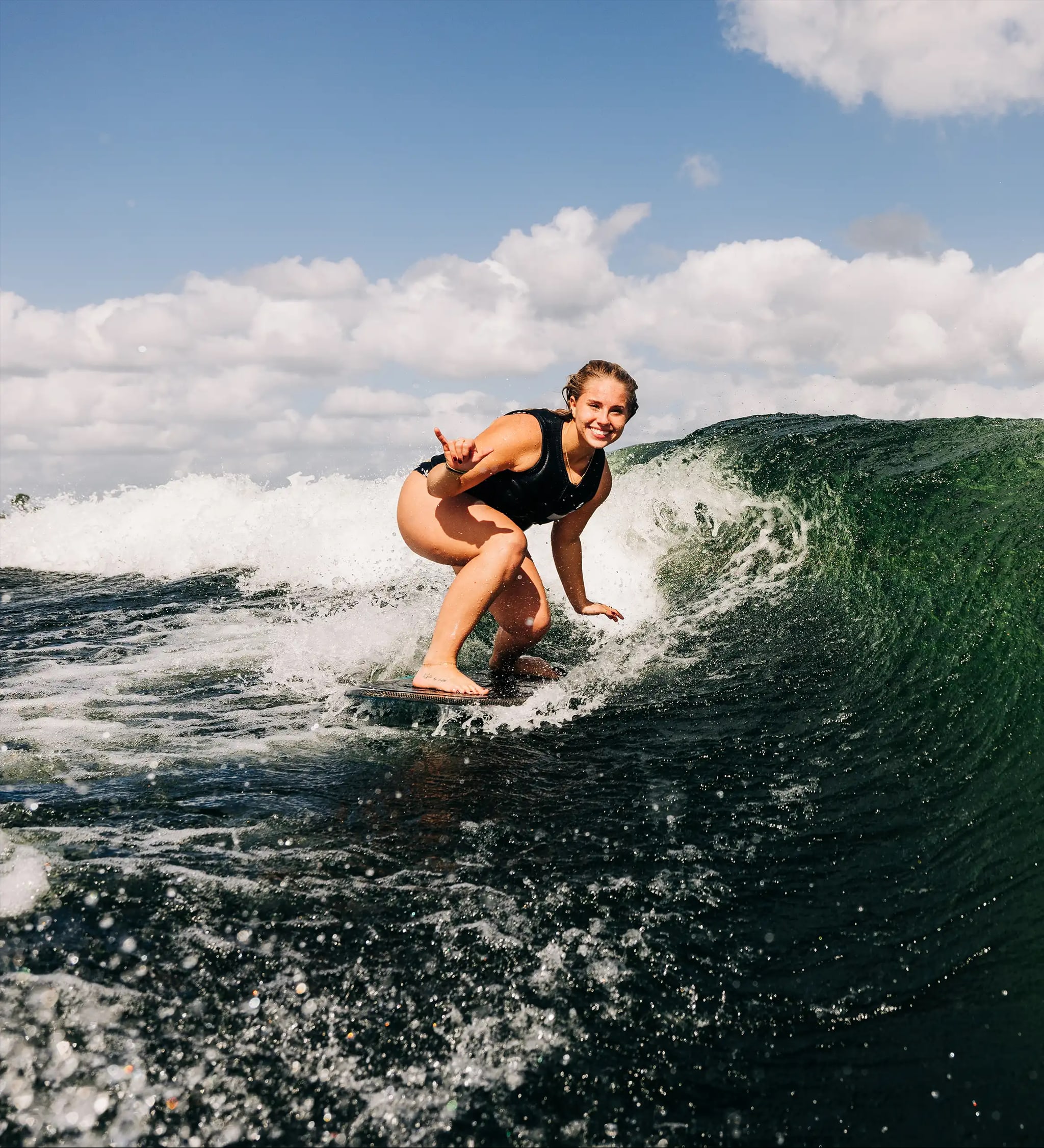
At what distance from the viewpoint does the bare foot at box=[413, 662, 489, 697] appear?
13.8 feet

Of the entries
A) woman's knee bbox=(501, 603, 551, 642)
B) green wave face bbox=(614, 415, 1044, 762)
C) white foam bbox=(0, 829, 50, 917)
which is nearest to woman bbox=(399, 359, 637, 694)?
woman's knee bbox=(501, 603, 551, 642)

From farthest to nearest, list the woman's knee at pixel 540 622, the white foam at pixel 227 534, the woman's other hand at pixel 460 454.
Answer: the white foam at pixel 227 534, the woman's knee at pixel 540 622, the woman's other hand at pixel 460 454

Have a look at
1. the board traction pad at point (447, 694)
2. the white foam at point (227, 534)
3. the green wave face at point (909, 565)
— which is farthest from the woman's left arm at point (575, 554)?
the white foam at point (227, 534)

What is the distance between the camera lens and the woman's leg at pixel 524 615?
4.76m

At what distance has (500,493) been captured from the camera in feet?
14.1

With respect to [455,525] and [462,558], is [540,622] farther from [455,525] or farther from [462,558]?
[455,525]

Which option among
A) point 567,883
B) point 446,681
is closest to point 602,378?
point 446,681

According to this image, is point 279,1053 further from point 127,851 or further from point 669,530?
point 669,530

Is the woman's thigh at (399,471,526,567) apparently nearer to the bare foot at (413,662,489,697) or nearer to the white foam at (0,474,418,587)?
the bare foot at (413,662,489,697)

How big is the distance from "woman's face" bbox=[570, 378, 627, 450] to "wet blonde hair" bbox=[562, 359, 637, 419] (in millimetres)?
19

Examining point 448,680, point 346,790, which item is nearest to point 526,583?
point 448,680

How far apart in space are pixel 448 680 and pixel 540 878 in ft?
6.51

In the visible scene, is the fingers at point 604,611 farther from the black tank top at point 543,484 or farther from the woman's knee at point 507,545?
the woman's knee at point 507,545

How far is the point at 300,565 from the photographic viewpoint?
10.2 meters
